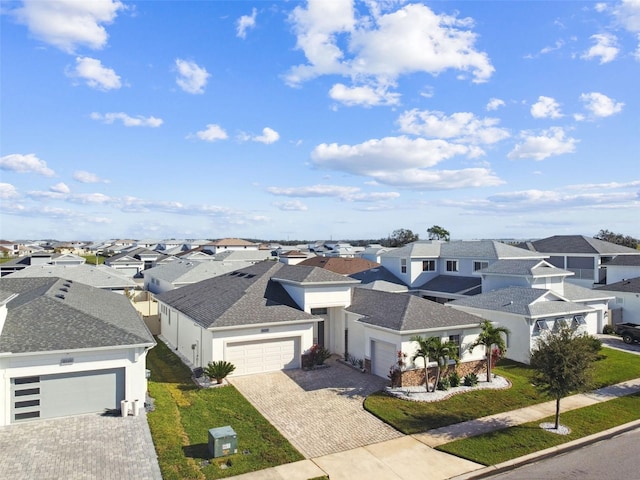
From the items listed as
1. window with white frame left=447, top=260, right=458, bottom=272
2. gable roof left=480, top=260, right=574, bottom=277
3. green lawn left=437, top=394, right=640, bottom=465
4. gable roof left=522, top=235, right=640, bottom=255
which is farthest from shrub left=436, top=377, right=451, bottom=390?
gable roof left=522, top=235, right=640, bottom=255

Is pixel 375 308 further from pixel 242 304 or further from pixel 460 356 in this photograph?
pixel 242 304


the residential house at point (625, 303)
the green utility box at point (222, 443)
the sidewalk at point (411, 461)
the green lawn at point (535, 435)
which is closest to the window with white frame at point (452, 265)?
the residential house at point (625, 303)

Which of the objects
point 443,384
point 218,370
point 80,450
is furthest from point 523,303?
point 80,450

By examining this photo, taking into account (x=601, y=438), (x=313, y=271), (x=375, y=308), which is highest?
(x=313, y=271)

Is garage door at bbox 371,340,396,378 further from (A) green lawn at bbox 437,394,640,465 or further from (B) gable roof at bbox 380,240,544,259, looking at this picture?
(B) gable roof at bbox 380,240,544,259

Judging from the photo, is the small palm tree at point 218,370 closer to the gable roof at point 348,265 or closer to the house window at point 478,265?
the house window at point 478,265

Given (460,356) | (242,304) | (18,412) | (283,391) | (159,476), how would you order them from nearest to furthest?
(159,476)
(18,412)
(283,391)
(460,356)
(242,304)

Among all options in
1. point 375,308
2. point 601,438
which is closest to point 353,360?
point 375,308
